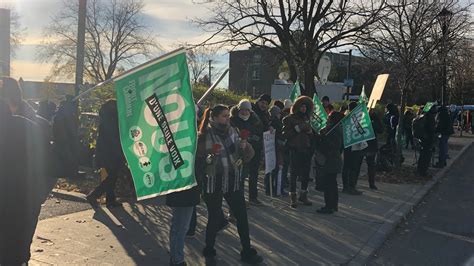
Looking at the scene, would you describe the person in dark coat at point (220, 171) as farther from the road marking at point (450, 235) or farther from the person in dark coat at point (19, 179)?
the road marking at point (450, 235)

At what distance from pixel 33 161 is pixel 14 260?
78cm

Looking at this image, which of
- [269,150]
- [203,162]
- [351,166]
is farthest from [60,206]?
[351,166]

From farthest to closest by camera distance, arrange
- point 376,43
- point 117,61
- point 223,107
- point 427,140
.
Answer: point 117,61
point 376,43
point 427,140
point 223,107

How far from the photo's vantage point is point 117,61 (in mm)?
52531

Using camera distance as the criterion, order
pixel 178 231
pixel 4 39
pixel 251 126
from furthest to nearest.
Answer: pixel 4 39 → pixel 251 126 → pixel 178 231

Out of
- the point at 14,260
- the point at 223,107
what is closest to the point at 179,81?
the point at 223,107

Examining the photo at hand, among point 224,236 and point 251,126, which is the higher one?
point 251,126

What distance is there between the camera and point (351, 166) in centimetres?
988

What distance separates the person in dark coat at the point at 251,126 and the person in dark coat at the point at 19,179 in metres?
3.33

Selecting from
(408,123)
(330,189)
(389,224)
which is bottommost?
(389,224)

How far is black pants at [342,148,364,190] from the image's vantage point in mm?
9883

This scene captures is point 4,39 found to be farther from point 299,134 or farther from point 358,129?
point 358,129

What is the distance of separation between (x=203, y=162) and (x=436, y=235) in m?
4.13

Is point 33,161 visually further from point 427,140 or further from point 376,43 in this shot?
point 376,43
